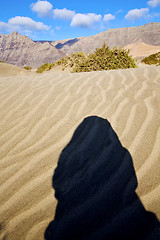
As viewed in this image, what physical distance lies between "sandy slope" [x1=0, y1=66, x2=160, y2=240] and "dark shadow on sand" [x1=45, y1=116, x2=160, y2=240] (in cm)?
7

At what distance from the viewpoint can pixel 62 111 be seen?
213 centimetres

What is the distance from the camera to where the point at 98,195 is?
1205 millimetres

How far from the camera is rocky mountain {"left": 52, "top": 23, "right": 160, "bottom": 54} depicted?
2124 inches

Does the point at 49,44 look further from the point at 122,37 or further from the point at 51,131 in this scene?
the point at 51,131

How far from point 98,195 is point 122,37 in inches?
2697

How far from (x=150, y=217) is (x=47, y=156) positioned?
97 centimetres

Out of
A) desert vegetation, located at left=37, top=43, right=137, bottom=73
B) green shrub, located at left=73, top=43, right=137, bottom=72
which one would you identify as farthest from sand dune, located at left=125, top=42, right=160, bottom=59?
green shrub, located at left=73, top=43, right=137, bottom=72

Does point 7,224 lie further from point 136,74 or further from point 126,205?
point 136,74

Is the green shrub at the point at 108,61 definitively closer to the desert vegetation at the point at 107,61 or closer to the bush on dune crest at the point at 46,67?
the desert vegetation at the point at 107,61

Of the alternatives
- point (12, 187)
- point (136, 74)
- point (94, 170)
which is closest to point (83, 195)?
point (94, 170)

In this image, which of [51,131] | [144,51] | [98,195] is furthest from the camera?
[144,51]

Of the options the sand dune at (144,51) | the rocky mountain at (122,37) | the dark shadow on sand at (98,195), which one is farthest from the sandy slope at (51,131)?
the rocky mountain at (122,37)

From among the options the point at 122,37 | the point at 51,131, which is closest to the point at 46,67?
the point at 51,131

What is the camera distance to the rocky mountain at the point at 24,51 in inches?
1640
